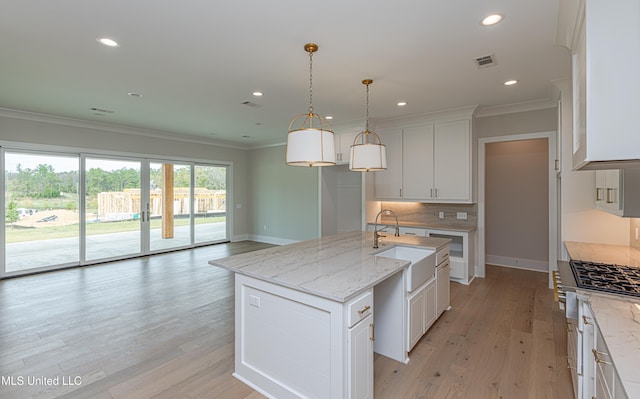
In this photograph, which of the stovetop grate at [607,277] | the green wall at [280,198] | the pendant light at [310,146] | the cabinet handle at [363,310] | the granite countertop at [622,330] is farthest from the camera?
the green wall at [280,198]

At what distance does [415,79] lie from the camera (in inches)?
139

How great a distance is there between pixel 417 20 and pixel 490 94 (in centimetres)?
235

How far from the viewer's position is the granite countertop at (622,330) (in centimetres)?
101

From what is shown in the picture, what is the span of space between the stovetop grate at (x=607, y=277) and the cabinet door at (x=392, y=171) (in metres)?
3.22

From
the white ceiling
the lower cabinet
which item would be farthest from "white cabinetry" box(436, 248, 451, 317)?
the white ceiling

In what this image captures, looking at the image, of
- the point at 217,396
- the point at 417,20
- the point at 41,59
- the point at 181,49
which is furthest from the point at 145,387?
the point at 417,20

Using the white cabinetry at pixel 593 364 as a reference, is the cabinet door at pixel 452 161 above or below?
above

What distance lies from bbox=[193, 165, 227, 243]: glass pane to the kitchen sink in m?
5.91

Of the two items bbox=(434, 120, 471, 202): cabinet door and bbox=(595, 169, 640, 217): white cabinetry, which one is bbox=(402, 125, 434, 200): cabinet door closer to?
bbox=(434, 120, 471, 202): cabinet door

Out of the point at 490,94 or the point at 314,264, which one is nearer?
the point at 314,264

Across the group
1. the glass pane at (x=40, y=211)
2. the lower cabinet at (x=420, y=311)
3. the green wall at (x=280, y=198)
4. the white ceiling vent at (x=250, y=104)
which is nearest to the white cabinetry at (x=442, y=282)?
the lower cabinet at (x=420, y=311)

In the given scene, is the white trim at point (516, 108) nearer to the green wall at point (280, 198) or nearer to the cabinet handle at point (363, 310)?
the green wall at point (280, 198)

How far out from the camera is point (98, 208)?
604cm

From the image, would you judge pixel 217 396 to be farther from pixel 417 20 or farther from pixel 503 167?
pixel 503 167
